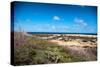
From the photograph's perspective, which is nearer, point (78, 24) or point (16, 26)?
point (16, 26)

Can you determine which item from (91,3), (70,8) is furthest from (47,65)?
(91,3)

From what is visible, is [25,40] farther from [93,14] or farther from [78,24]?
[93,14]

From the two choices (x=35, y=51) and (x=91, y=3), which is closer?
(x=35, y=51)

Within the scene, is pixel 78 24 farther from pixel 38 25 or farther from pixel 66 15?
pixel 38 25

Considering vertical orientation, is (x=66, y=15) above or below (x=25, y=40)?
above

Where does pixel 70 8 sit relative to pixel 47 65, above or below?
above

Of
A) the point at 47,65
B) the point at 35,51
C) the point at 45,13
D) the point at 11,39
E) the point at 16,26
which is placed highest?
the point at 45,13
